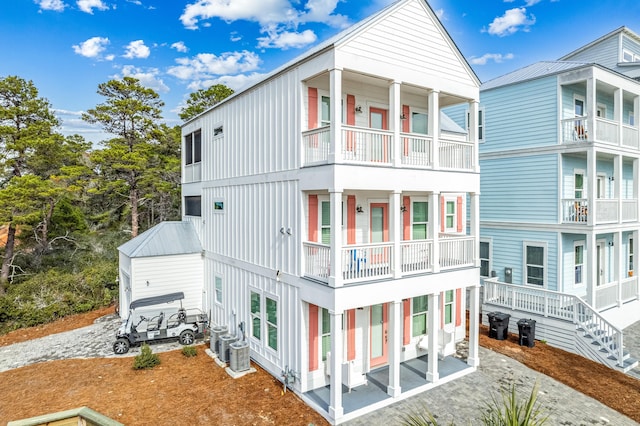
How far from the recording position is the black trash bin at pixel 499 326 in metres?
12.7

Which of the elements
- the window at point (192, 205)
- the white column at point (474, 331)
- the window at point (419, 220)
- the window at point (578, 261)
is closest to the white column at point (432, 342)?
the white column at point (474, 331)

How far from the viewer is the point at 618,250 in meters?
14.2

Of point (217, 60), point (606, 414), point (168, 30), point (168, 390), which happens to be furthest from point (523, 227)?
point (217, 60)

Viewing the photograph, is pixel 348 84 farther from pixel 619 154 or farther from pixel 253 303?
pixel 619 154

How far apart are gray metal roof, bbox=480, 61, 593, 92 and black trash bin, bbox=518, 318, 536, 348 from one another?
975 centimetres

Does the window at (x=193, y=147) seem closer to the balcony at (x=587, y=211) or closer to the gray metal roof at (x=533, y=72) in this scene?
the gray metal roof at (x=533, y=72)

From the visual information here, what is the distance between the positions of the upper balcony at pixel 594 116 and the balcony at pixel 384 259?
726 centimetres

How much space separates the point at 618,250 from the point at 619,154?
3949mm

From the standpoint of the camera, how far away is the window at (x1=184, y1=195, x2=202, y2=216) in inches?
612

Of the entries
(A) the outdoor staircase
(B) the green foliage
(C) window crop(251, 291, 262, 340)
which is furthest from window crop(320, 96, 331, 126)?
(B) the green foliage

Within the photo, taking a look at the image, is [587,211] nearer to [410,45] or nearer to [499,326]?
[499,326]

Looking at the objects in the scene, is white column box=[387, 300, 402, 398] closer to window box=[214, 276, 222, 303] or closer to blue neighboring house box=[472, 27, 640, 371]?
blue neighboring house box=[472, 27, 640, 371]

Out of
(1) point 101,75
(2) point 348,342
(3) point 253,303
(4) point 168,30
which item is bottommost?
(2) point 348,342

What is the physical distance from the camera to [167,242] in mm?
14211
